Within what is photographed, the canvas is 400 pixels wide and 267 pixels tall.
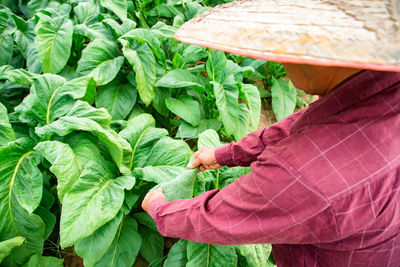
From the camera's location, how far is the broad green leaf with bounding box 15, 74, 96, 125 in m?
1.53

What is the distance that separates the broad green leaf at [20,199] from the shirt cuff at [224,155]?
87cm

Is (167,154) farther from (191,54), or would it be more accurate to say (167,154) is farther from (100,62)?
(191,54)

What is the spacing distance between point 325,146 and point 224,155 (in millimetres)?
559

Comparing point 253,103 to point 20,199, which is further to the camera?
point 253,103

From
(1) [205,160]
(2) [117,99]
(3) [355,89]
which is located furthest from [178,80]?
(3) [355,89]

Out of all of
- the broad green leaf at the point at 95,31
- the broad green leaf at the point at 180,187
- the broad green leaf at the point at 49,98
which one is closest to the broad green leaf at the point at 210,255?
the broad green leaf at the point at 180,187

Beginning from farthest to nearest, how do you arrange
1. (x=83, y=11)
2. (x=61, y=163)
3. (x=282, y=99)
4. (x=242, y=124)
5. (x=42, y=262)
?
1. (x=282, y=99)
2. (x=83, y=11)
3. (x=242, y=124)
4. (x=42, y=262)
5. (x=61, y=163)

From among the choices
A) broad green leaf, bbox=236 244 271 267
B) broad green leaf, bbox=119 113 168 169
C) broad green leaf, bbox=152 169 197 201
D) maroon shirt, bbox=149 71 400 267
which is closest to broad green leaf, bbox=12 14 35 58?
broad green leaf, bbox=119 113 168 169

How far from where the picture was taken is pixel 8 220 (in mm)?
1387

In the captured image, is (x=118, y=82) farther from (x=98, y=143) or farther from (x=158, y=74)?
(x=98, y=143)

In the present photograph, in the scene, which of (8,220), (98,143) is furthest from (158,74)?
(8,220)

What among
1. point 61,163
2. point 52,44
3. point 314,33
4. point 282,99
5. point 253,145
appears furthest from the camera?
point 282,99

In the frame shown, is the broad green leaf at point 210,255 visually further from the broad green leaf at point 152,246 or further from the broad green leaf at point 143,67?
the broad green leaf at point 143,67

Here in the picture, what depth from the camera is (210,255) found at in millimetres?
1356
